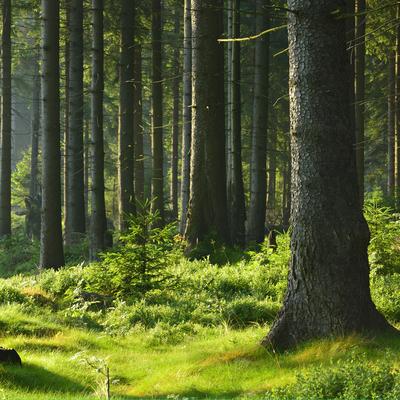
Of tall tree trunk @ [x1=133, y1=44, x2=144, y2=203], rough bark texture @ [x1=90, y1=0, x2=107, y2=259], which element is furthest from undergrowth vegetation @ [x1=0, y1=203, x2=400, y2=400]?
tall tree trunk @ [x1=133, y1=44, x2=144, y2=203]

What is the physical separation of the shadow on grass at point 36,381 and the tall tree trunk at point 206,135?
8.49m

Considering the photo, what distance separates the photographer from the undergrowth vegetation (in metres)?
6.69

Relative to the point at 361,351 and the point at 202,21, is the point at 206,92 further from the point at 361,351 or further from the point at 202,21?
the point at 361,351

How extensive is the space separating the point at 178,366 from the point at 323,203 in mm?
2664

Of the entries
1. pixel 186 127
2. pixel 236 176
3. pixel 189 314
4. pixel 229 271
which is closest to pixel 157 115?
pixel 186 127

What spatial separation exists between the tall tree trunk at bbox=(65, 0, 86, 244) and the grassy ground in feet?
47.3

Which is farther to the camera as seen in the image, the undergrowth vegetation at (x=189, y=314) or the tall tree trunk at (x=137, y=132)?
the tall tree trunk at (x=137, y=132)

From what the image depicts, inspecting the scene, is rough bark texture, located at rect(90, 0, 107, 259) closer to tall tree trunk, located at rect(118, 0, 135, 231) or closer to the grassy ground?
tall tree trunk, located at rect(118, 0, 135, 231)

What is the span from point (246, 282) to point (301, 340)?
4.60 m

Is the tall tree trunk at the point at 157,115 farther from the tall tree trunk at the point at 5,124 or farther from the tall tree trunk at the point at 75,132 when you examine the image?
the tall tree trunk at the point at 5,124

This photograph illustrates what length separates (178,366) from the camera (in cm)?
812

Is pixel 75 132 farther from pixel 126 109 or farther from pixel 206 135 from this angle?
pixel 206 135

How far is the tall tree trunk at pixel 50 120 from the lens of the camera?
53.8 ft

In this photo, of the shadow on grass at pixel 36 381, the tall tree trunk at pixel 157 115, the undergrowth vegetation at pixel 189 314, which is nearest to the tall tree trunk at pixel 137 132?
the tall tree trunk at pixel 157 115
